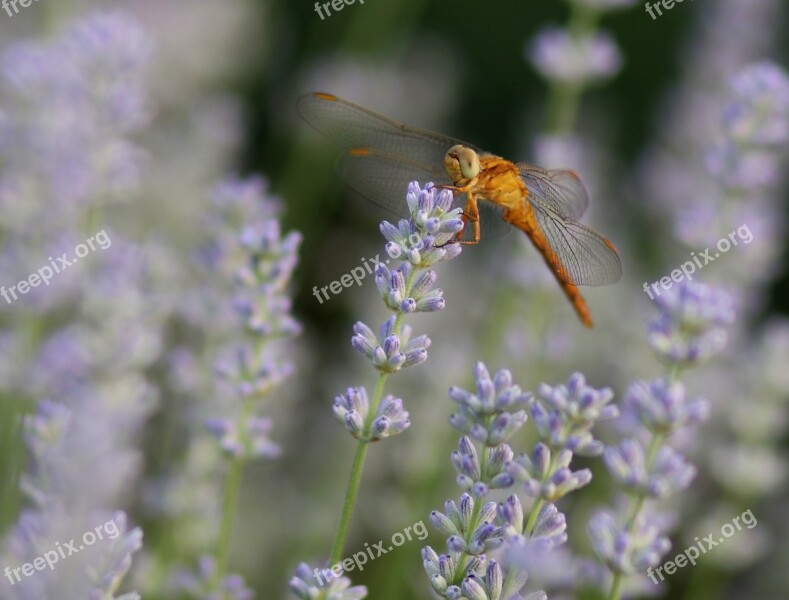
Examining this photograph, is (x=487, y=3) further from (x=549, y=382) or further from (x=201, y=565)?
(x=201, y=565)

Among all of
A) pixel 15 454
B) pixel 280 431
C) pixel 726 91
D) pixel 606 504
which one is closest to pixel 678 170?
pixel 726 91

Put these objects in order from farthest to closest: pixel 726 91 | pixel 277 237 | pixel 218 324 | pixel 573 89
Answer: pixel 726 91 < pixel 573 89 < pixel 218 324 < pixel 277 237

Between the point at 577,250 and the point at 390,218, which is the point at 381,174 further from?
the point at 390,218

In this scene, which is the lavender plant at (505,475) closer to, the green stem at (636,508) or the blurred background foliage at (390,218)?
the green stem at (636,508)

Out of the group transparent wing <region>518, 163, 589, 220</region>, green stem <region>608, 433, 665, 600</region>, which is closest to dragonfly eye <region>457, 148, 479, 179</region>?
transparent wing <region>518, 163, 589, 220</region>

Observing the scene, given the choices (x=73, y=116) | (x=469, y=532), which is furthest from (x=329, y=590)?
(x=73, y=116)

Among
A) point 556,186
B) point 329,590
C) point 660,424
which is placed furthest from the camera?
point 556,186

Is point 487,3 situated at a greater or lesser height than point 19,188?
lesser
